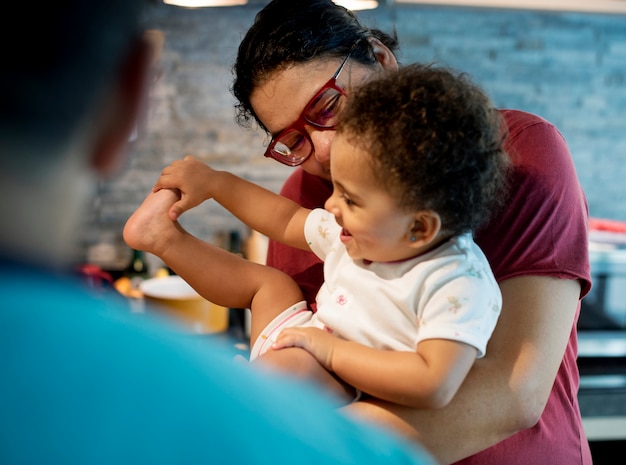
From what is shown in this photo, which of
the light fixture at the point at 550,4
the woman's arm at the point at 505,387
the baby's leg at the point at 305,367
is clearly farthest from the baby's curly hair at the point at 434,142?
the light fixture at the point at 550,4

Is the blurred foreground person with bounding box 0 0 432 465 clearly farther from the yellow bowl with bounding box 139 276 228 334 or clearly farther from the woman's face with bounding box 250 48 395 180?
the yellow bowl with bounding box 139 276 228 334

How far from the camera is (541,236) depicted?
1.01m

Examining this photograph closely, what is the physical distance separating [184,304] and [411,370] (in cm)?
156

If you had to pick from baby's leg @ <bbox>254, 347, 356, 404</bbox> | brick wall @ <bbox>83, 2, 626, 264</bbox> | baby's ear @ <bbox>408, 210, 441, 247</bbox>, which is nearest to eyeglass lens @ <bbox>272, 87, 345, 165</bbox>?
baby's ear @ <bbox>408, 210, 441, 247</bbox>

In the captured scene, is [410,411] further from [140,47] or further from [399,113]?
[140,47]

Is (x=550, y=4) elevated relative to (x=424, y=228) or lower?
elevated

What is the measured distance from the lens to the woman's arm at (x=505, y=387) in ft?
3.05

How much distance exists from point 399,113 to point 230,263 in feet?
1.68

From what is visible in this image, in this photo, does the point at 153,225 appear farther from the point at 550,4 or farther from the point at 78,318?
the point at 550,4

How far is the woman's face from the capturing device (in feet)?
3.79

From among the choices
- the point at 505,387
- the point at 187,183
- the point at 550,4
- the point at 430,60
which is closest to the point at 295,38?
the point at 187,183

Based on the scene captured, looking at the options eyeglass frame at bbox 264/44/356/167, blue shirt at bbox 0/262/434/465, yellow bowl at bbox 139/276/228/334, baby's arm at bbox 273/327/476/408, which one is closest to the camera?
blue shirt at bbox 0/262/434/465

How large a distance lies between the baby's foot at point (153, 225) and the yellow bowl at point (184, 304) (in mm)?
956

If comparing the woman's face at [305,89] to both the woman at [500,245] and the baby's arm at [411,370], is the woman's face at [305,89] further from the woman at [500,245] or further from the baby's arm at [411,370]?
the baby's arm at [411,370]
